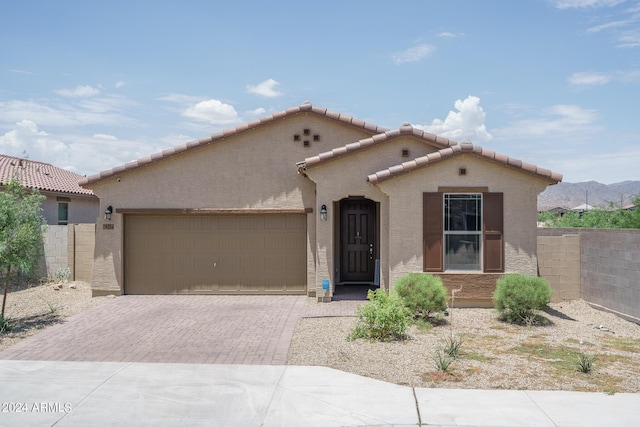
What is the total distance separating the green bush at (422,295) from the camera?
1112 centimetres

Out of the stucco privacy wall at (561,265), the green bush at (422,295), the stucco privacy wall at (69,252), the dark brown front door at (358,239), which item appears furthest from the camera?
the stucco privacy wall at (69,252)

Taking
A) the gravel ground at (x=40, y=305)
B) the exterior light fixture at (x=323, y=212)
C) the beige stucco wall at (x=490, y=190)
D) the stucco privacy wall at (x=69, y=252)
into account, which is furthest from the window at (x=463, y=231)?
the stucco privacy wall at (x=69, y=252)

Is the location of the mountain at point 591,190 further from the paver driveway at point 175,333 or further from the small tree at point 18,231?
the small tree at point 18,231

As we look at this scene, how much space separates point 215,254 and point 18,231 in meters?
5.07

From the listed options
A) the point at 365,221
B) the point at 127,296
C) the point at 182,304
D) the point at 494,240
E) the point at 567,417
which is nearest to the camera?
the point at 567,417

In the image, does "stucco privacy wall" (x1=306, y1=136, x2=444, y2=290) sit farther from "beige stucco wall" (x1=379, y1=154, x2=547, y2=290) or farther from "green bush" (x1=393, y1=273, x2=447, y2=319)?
"green bush" (x1=393, y1=273, x2=447, y2=319)

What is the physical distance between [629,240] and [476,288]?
3.36m

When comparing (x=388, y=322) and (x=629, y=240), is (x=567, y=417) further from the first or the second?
(x=629, y=240)

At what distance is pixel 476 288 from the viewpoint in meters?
12.6

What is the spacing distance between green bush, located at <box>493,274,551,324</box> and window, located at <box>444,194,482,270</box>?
49.0 inches

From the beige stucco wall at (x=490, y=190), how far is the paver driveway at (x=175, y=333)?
294cm

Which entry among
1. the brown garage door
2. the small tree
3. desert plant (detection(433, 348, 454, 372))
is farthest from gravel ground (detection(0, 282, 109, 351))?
desert plant (detection(433, 348, 454, 372))

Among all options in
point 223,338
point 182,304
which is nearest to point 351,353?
point 223,338

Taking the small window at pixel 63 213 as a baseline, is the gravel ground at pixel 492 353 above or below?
below
